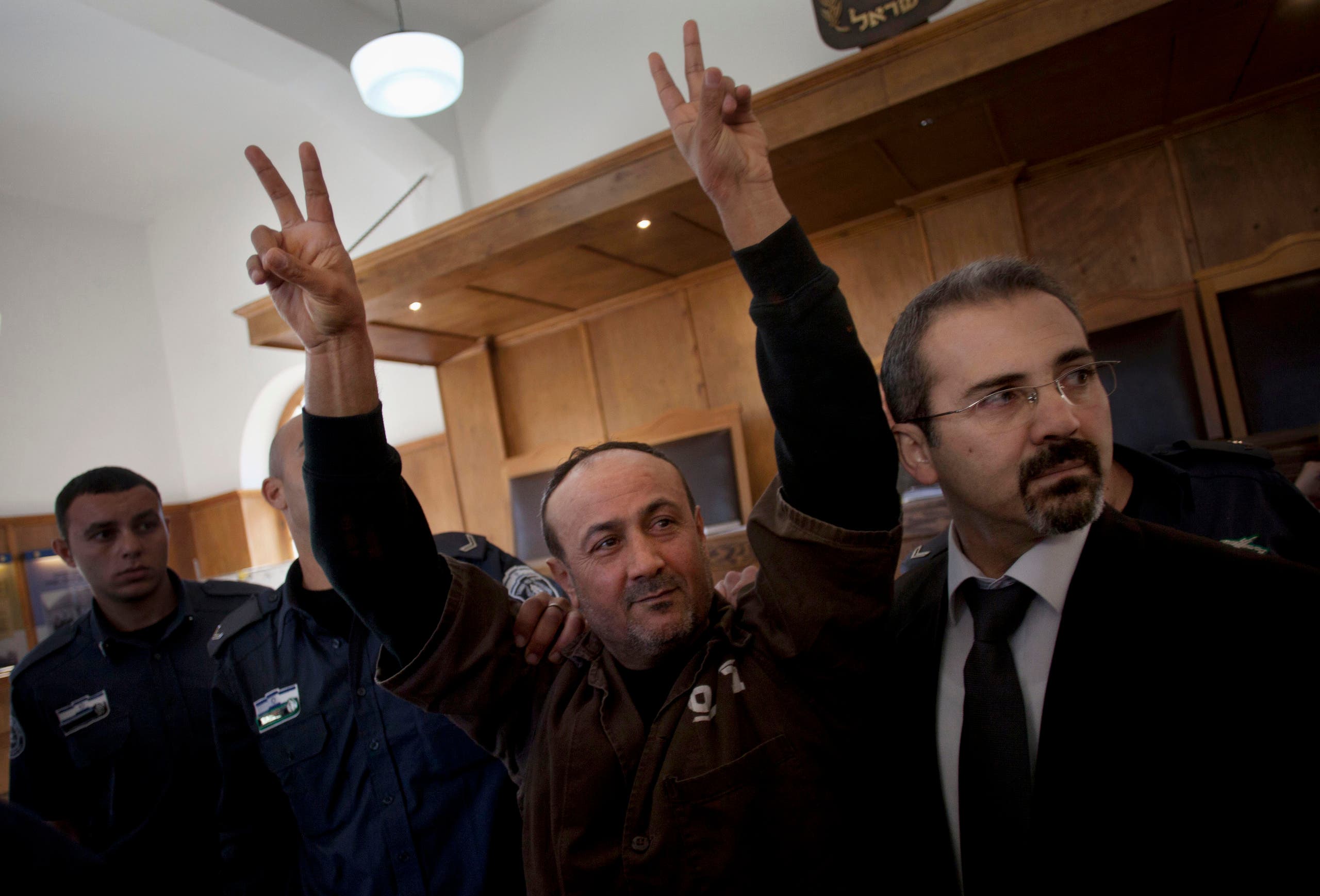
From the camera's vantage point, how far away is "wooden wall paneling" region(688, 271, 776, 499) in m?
5.28

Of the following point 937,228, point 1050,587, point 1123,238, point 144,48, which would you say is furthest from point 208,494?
point 1050,587

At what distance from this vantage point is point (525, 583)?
6.30ft

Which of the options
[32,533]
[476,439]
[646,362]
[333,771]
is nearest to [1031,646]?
[333,771]

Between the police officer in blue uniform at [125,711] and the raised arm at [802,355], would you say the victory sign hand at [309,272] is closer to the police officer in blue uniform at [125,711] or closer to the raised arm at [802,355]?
the raised arm at [802,355]

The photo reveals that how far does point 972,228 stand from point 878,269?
1.87ft

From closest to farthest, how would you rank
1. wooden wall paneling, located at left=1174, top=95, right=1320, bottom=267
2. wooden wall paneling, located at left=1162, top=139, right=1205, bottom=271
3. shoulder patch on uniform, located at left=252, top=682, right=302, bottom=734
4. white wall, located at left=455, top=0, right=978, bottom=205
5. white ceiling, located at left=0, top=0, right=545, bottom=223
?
shoulder patch on uniform, located at left=252, top=682, right=302, bottom=734, wooden wall paneling, located at left=1174, top=95, right=1320, bottom=267, wooden wall paneling, located at left=1162, top=139, right=1205, bottom=271, white wall, located at left=455, top=0, right=978, bottom=205, white ceiling, located at left=0, top=0, right=545, bottom=223

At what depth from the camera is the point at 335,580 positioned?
1.18 metres

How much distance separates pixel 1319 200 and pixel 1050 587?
4.23 metres

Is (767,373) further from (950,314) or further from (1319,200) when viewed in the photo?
(1319,200)

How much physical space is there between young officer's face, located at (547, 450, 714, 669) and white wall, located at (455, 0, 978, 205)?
13.0 ft

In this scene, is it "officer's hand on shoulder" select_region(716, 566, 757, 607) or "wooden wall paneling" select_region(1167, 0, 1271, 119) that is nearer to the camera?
"officer's hand on shoulder" select_region(716, 566, 757, 607)

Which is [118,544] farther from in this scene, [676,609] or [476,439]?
[476,439]

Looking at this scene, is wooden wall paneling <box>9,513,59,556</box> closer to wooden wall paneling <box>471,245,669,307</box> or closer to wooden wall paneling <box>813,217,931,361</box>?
wooden wall paneling <box>471,245,669,307</box>

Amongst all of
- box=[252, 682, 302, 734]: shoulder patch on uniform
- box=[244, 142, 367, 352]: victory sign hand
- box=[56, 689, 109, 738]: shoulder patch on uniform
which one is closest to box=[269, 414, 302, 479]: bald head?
box=[252, 682, 302, 734]: shoulder patch on uniform
